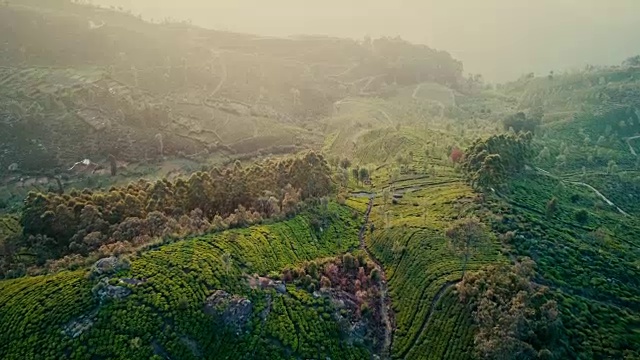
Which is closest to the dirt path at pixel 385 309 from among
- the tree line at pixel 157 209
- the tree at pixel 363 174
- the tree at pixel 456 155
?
the tree line at pixel 157 209

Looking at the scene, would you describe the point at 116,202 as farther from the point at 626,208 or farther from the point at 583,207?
the point at 626,208

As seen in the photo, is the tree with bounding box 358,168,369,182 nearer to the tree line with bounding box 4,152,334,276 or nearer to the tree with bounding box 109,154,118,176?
the tree line with bounding box 4,152,334,276

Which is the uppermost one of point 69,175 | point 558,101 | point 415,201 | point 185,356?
point 558,101

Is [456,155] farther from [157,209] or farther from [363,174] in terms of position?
[157,209]

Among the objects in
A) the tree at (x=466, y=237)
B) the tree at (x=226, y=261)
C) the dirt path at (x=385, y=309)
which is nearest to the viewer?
the dirt path at (x=385, y=309)

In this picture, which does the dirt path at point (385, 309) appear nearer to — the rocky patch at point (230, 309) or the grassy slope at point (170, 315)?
the grassy slope at point (170, 315)

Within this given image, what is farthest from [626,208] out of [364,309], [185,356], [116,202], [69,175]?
[69,175]
